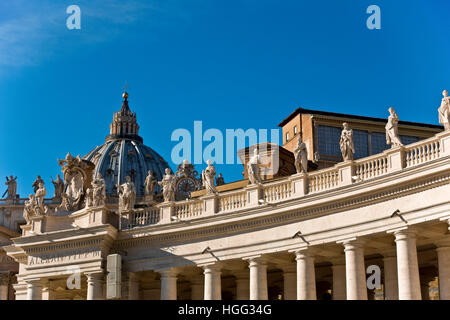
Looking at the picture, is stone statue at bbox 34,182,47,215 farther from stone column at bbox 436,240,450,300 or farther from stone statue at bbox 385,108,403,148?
stone column at bbox 436,240,450,300

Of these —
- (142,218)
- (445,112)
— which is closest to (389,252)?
(445,112)

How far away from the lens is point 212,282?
54625 mm

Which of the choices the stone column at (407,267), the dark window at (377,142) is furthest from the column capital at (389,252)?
the dark window at (377,142)

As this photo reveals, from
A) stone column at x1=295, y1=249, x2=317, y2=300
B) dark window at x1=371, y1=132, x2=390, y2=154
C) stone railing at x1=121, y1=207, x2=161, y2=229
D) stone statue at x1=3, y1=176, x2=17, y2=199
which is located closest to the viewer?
stone column at x1=295, y1=249, x2=317, y2=300

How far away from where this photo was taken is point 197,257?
5541cm

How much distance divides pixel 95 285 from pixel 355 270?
55.7 ft

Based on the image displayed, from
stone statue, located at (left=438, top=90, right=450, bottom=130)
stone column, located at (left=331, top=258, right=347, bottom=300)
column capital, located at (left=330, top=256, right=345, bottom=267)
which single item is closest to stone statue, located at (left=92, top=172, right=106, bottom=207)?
column capital, located at (left=330, top=256, right=345, bottom=267)

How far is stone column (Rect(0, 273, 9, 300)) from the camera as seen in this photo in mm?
97750

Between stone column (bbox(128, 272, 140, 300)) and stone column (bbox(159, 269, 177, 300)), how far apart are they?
2.08m

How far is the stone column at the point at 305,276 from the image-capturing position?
166ft

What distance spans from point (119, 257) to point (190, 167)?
78.9 meters

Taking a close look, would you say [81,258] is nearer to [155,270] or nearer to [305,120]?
[155,270]

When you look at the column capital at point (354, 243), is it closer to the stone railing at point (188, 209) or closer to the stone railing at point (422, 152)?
the stone railing at point (422, 152)

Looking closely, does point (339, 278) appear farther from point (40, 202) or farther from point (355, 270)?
point (40, 202)
